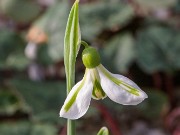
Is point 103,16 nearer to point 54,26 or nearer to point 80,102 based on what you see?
point 54,26

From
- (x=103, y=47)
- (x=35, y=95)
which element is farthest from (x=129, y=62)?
(x=35, y=95)

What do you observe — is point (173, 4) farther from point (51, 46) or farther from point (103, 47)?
point (51, 46)

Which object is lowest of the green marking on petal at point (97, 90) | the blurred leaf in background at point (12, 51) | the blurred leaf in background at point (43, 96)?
the blurred leaf in background at point (43, 96)

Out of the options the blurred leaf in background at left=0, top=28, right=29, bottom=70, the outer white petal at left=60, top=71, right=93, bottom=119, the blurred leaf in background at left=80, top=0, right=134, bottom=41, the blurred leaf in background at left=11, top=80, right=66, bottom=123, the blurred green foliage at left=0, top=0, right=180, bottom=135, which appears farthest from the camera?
the blurred leaf in background at left=80, top=0, right=134, bottom=41

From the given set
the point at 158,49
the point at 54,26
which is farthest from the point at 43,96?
the point at 158,49

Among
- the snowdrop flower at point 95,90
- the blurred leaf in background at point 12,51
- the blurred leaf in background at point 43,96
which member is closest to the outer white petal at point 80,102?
the snowdrop flower at point 95,90

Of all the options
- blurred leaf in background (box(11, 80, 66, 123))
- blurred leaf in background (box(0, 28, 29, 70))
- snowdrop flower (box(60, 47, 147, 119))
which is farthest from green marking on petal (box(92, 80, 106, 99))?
blurred leaf in background (box(0, 28, 29, 70))

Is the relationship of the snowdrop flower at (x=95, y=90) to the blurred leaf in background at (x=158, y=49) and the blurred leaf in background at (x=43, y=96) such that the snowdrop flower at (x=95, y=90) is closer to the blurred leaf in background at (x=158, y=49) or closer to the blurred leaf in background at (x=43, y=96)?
the blurred leaf in background at (x=43, y=96)

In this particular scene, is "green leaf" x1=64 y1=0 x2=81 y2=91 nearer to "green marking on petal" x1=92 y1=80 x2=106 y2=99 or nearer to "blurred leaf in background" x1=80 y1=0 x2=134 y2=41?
"green marking on petal" x1=92 y1=80 x2=106 y2=99
